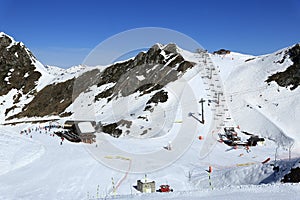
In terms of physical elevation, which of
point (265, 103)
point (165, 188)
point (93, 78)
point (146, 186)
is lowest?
point (165, 188)

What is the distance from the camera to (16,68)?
334 feet

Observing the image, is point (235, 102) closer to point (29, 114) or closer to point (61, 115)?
point (61, 115)

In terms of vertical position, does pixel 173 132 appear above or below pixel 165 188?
above

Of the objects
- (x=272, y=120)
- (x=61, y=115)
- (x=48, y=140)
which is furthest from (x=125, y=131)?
(x=61, y=115)

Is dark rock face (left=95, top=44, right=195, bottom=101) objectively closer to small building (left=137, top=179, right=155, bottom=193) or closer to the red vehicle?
the red vehicle

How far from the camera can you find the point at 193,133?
1237 inches

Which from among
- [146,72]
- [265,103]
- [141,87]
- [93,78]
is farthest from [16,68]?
[265,103]

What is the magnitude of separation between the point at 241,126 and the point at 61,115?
149 ft

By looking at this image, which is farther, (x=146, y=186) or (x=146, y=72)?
(x=146, y=72)

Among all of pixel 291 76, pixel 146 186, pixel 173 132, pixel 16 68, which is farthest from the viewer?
pixel 16 68

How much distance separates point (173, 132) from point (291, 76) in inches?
908

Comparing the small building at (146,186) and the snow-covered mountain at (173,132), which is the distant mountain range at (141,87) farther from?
the small building at (146,186)

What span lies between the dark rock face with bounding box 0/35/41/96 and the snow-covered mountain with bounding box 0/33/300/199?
720 inches

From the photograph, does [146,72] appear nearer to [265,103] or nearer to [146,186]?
[265,103]
